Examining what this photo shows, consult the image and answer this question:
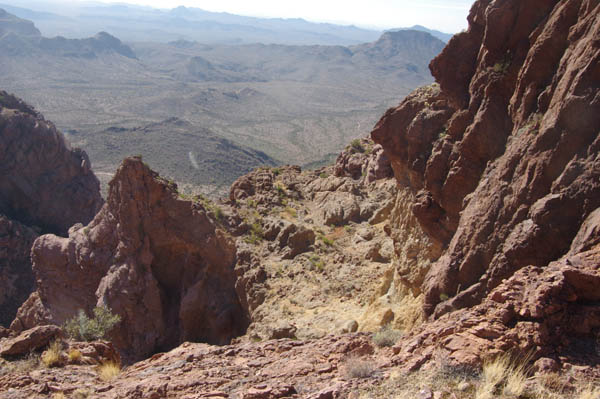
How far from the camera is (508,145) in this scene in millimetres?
9078

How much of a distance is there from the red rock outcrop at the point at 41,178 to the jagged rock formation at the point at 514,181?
107ft

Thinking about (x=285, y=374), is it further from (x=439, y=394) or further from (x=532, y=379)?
(x=532, y=379)

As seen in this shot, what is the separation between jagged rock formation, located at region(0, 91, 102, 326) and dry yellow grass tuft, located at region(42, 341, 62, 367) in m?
26.7

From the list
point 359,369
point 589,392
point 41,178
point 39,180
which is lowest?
point 39,180

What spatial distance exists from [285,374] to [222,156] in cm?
7486

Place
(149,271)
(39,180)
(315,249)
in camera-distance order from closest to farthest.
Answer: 1. (149,271)
2. (315,249)
3. (39,180)

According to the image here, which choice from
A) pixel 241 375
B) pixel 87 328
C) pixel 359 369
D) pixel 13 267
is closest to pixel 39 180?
pixel 13 267

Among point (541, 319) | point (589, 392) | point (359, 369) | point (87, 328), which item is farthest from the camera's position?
point (87, 328)

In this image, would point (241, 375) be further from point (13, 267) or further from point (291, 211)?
point (13, 267)

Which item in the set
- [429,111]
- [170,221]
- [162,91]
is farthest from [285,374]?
[162,91]

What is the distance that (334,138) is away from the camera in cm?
9775

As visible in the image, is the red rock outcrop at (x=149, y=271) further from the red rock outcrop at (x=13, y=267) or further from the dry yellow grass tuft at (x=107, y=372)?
the red rock outcrop at (x=13, y=267)

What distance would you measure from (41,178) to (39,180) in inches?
9.3

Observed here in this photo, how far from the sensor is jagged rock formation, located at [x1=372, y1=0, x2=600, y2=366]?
625 centimetres
